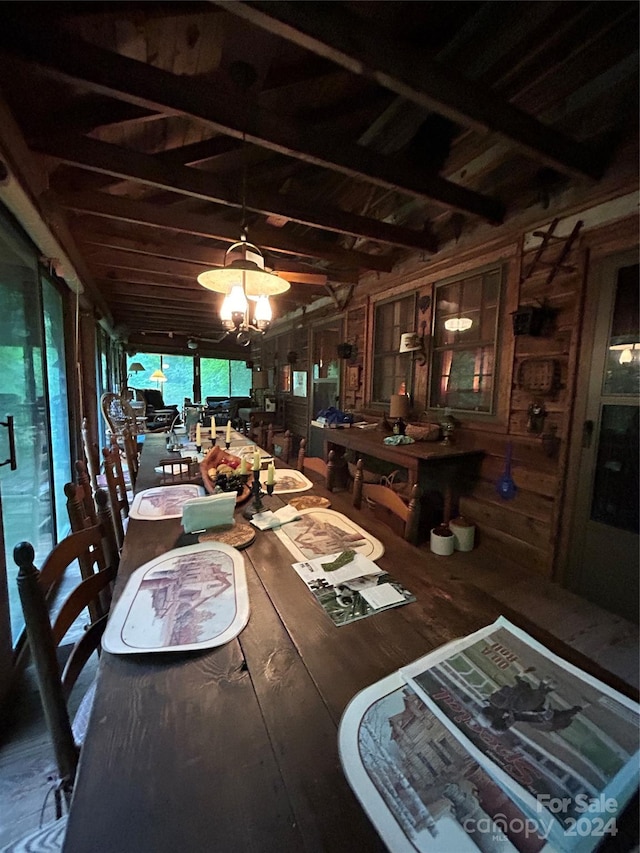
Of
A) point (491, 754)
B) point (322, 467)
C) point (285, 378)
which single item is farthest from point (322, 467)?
point (285, 378)

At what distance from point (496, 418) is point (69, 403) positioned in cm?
411

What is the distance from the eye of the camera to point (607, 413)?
2010 mm

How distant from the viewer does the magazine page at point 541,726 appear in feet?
1.72

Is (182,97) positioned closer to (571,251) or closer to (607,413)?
(571,251)

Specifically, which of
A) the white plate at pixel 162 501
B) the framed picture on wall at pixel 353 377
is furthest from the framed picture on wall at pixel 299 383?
the white plate at pixel 162 501

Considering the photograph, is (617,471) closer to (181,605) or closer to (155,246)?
(181,605)

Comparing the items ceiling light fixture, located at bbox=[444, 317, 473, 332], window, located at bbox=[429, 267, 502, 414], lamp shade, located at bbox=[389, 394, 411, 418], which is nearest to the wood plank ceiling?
window, located at bbox=[429, 267, 502, 414]

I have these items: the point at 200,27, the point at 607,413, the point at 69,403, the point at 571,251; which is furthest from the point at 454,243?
the point at 69,403

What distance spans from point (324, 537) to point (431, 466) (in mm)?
1531

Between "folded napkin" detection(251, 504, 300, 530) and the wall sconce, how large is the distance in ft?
7.06

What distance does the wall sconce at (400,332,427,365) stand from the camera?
3.18m

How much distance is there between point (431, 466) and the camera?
263 centimetres

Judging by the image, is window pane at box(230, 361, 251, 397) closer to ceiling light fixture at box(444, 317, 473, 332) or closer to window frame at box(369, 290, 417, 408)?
window frame at box(369, 290, 417, 408)

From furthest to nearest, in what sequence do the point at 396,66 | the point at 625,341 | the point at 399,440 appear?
the point at 399,440 < the point at 625,341 < the point at 396,66
